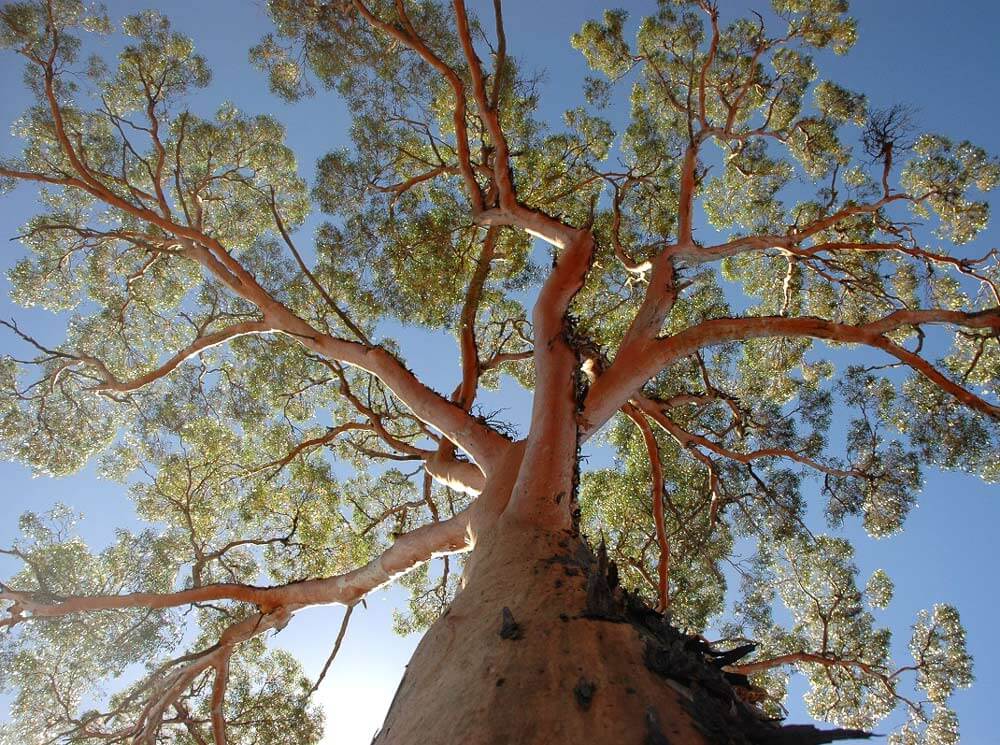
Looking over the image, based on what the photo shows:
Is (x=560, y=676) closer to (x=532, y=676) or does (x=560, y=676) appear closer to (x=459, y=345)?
(x=532, y=676)

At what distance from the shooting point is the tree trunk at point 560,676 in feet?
5.93

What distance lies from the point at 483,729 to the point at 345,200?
7818mm

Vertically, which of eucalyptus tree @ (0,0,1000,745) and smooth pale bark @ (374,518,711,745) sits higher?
eucalyptus tree @ (0,0,1000,745)

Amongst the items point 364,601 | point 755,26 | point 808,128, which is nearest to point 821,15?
point 755,26

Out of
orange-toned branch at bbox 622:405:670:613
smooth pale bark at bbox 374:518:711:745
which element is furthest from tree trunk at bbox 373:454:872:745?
orange-toned branch at bbox 622:405:670:613

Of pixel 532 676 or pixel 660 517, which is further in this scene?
pixel 660 517

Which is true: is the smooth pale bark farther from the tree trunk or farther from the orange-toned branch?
the orange-toned branch

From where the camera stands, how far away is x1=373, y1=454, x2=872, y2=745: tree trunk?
1808mm

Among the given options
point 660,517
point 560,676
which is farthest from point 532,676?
point 660,517

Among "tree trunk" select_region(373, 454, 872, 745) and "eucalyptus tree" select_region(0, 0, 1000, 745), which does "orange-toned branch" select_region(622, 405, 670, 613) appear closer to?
"eucalyptus tree" select_region(0, 0, 1000, 745)

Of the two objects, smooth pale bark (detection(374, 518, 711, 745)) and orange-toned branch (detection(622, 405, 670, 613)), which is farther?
orange-toned branch (detection(622, 405, 670, 613))

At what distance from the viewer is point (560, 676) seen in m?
2.05

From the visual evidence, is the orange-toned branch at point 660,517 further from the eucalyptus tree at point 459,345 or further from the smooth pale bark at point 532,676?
the smooth pale bark at point 532,676

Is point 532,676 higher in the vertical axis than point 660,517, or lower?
lower
